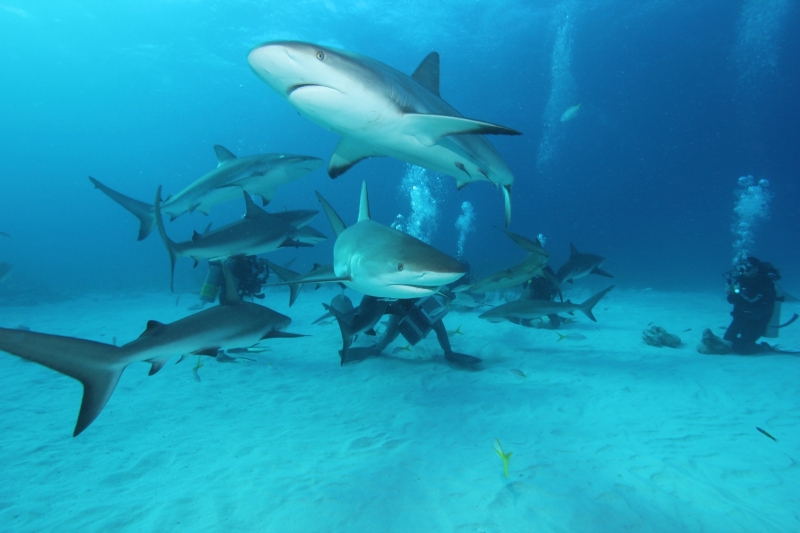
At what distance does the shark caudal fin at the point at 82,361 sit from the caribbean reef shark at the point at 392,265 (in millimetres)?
1611

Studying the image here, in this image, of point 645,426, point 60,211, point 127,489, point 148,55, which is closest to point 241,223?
point 127,489

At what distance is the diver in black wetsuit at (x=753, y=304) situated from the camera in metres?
7.56

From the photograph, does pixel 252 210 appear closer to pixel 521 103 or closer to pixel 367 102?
pixel 367 102

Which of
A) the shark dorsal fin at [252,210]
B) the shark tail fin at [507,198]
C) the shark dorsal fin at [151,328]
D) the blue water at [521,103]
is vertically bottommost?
Answer: the shark dorsal fin at [151,328]

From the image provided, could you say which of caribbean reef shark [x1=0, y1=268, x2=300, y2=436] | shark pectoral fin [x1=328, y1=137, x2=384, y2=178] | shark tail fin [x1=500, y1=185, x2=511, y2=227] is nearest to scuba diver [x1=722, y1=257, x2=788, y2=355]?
shark tail fin [x1=500, y1=185, x2=511, y2=227]

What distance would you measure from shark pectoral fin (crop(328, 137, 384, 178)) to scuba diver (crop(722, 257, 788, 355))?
9.01m

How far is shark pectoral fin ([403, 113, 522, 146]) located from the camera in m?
2.41

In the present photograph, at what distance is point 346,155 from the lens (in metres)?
4.13

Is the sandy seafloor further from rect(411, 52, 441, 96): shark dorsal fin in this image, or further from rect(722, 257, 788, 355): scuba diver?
rect(411, 52, 441, 96): shark dorsal fin

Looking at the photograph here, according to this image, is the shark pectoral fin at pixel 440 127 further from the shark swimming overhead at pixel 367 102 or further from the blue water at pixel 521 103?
the blue water at pixel 521 103

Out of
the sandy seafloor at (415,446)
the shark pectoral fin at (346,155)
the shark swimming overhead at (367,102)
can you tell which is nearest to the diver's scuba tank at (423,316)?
the sandy seafloor at (415,446)

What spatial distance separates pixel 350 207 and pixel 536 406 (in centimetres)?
10231

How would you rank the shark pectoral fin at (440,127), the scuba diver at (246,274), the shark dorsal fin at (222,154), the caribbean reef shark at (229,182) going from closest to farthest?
the shark pectoral fin at (440,127) < the caribbean reef shark at (229,182) < the shark dorsal fin at (222,154) < the scuba diver at (246,274)

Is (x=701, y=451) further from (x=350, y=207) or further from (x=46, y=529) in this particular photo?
(x=350, y=207)
